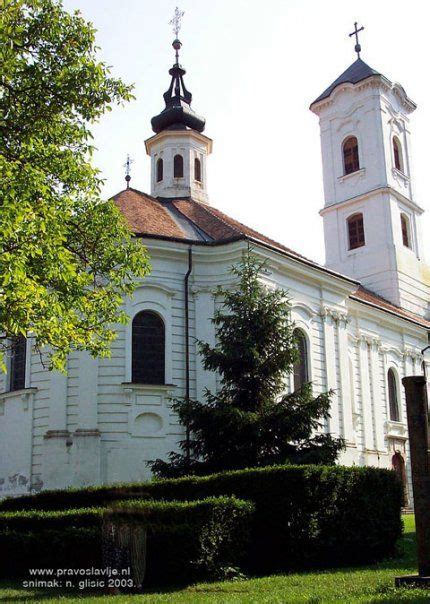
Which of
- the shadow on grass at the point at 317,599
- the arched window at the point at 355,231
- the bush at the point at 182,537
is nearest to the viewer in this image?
the shadow on grass at the point at 317,599

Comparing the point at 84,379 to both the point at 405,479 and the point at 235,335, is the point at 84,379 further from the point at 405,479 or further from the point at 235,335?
the point at 405,479

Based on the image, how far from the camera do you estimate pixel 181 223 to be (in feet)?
90.9

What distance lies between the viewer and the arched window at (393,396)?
1351 inches

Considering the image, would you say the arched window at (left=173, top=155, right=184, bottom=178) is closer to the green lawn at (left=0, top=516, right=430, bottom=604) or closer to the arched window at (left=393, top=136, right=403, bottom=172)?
the arched window at (left=393, top=136, right=403, bottom=172)

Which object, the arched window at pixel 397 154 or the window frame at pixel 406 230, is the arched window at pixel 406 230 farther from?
the arched window at pixel 397 154

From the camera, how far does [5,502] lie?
18.0m

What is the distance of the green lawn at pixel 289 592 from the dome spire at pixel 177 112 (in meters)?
26.5

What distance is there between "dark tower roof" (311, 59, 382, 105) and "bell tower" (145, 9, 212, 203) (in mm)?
10819

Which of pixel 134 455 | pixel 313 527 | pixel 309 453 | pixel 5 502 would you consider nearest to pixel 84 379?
pixel 134 455

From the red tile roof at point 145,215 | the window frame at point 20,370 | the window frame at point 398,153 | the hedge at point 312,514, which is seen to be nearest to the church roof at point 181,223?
the red tile roof at point 145,215

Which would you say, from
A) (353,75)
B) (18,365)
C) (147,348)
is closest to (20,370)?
(18,365)

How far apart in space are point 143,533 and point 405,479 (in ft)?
82.9

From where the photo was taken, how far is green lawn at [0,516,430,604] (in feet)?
29.7

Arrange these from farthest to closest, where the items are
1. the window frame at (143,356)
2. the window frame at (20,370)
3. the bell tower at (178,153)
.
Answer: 1. the bell tower at (178,153)
2. the window frame at (20,370)
3. the window frame at (143,356)
